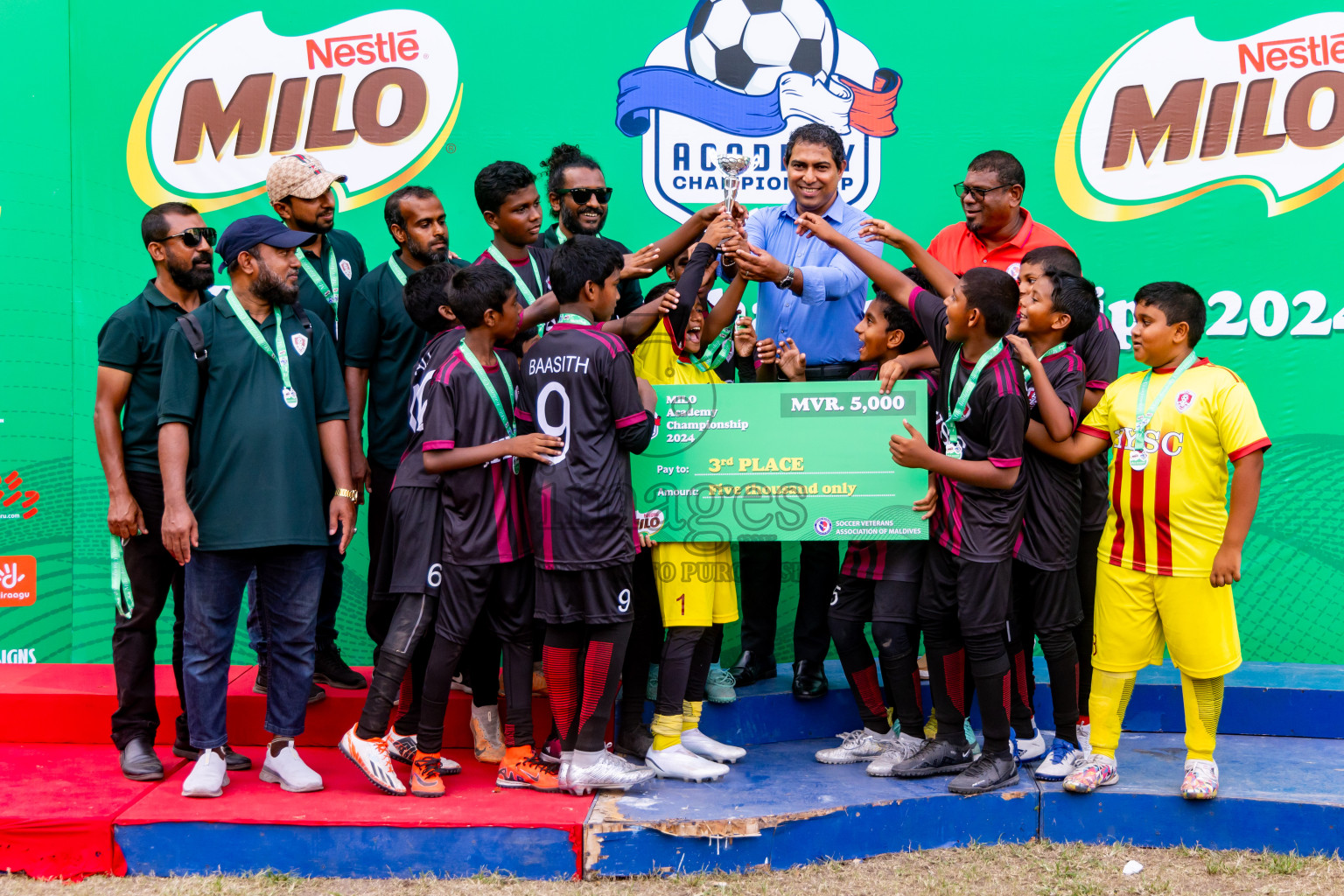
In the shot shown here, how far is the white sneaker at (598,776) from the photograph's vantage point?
3.88 metres

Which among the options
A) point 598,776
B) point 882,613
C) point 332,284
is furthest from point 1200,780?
point 332,284

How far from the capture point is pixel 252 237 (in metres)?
3.92

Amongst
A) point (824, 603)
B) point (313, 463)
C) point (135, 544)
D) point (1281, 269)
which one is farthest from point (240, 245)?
point (1281, 269)

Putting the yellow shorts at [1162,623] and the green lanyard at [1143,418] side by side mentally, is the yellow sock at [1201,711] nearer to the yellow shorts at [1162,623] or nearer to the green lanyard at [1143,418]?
the yellow shorts at [1162,623]

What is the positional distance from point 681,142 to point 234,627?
3.19 m

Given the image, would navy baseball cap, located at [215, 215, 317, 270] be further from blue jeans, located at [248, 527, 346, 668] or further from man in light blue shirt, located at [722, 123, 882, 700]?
man in light blue shirt, located at [722, 123, 882, 700]

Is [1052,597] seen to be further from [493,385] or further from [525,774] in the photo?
[493,385]

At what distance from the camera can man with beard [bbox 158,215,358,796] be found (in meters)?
3.84

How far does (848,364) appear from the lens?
463 centimetres

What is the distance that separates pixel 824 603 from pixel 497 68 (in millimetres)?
3173

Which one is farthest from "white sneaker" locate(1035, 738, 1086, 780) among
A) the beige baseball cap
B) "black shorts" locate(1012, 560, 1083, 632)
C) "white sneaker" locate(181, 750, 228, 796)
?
the beige baseball cap

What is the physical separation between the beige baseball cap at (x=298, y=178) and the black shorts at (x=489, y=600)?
5.63ft

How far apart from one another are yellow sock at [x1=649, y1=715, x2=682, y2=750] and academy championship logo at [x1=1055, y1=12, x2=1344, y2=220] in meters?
3.28

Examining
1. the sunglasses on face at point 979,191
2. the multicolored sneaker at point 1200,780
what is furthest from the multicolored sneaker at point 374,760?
the sunglasses on face at point 979,191
